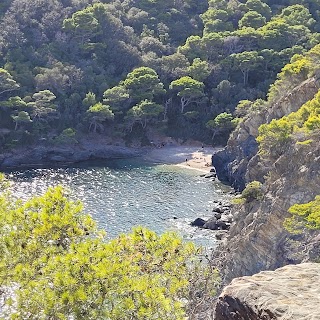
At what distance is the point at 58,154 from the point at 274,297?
189ft

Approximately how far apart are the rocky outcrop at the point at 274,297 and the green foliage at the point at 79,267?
1082mm

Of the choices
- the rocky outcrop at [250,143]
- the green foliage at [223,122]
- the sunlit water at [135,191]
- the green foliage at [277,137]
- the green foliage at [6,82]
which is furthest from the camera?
the green foliage at [223,122]

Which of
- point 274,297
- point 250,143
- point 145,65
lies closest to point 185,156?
point 250,143

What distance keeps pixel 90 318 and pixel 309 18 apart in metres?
82.5

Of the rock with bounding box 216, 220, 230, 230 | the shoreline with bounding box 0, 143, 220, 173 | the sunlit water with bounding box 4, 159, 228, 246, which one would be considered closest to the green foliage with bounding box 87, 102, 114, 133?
the shoreline with bounding box 0, 143, 220, 173

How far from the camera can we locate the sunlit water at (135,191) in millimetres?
43312

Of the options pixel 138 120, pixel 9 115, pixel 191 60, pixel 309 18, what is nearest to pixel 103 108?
pixel 138 120

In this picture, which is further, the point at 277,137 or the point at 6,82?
the point at 6,82

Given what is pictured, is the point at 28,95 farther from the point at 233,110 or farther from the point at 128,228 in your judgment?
the point at 128,228

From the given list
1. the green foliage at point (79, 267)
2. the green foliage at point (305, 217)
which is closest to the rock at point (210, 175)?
the green foliage at point (305, 217)

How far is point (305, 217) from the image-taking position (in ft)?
77.3

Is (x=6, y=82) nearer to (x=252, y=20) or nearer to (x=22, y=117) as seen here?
(x=22, y=117)

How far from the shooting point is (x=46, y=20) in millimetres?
76438

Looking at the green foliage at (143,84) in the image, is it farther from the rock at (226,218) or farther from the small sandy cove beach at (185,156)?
the rock at (226,218)
